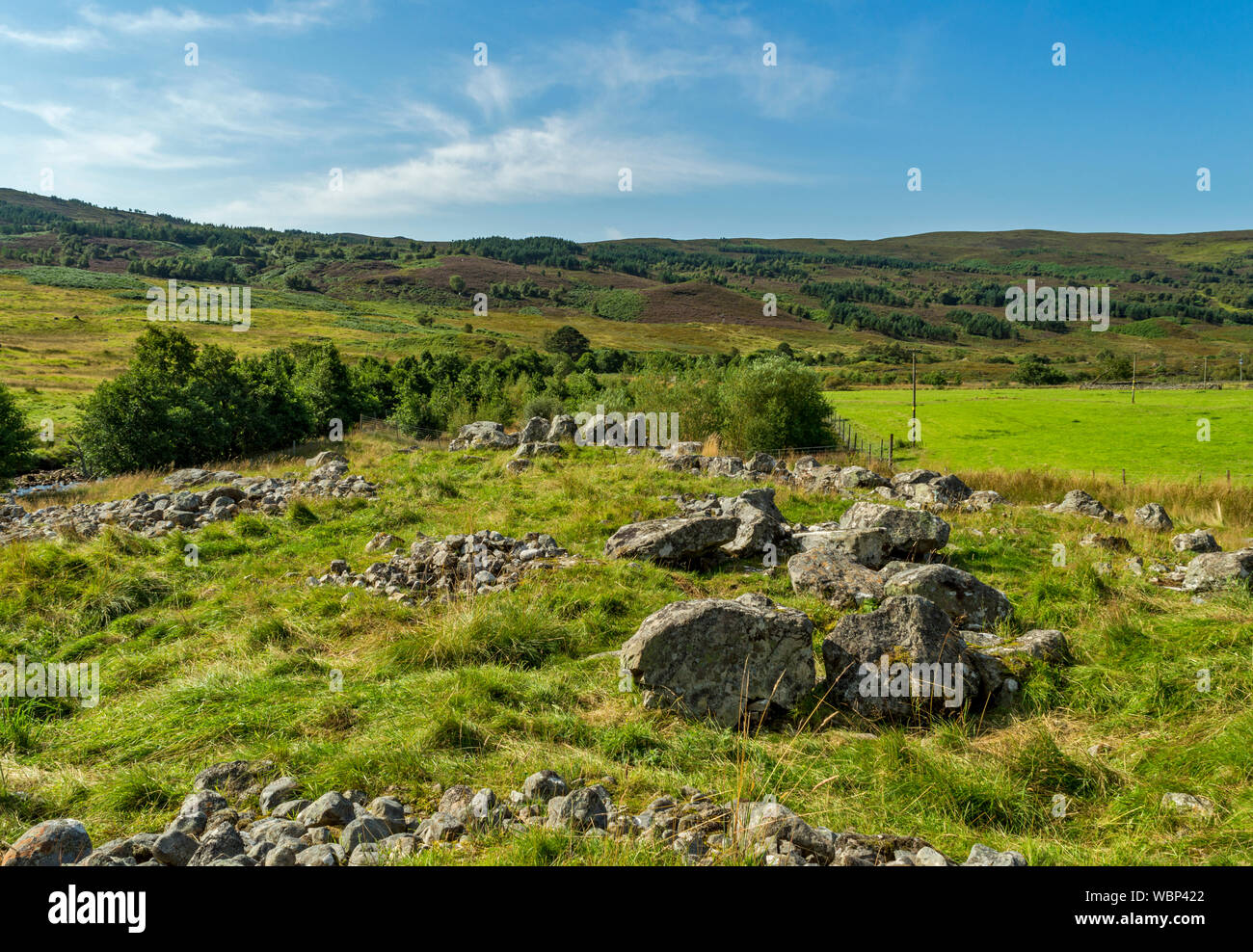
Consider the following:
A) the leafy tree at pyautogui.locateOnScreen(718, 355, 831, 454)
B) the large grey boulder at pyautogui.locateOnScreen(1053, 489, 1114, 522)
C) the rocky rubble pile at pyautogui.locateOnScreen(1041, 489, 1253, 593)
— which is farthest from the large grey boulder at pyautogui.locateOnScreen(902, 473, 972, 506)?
the leafy tree at pyautogui.locateOnScreen(718, 355, 831, 454)

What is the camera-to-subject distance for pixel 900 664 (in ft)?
20.1

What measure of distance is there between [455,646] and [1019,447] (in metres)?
47.4

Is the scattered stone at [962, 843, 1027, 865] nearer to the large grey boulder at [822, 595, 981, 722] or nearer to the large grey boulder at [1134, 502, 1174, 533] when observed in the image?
the large grey boulder at [822, 595, 981, 722]

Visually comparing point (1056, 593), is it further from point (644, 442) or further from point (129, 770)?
point (644, 442)

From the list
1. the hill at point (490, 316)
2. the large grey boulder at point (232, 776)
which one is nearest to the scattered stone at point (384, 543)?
the large grey boulder at point (232, 776)

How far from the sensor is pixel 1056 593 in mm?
9477

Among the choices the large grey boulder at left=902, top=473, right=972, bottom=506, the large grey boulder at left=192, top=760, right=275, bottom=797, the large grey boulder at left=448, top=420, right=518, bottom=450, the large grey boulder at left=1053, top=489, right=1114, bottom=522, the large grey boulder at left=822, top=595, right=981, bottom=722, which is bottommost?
the large grey boulder at left=192, top=760, right=275, bottom=797

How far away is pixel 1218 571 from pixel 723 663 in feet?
28.4

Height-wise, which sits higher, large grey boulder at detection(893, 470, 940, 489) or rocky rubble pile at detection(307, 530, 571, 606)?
large grey boulder at detection(893, 470, 940, 489)

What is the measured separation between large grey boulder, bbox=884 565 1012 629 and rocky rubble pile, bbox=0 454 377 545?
43.0ft

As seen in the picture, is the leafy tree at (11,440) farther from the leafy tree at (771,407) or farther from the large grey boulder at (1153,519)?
the large grey boulder at (1153,519)

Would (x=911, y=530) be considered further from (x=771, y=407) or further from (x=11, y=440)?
(x=11, y=440)

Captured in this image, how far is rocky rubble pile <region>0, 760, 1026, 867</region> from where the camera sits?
3680 mm

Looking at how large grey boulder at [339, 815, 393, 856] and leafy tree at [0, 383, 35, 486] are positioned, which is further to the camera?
leafy tree at [0, 383, 35, 486]
